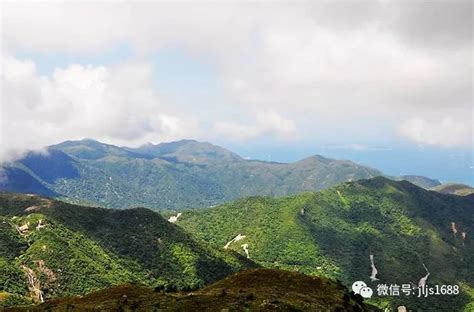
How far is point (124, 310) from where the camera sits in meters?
106

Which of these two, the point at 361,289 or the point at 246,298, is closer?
the point at 246,298

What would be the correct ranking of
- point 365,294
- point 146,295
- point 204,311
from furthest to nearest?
point 365,294 → point 146,295 → point 204,311

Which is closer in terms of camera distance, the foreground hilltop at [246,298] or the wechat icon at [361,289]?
the foreground hilltop at [246,298]

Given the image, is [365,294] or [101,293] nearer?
[101,293]

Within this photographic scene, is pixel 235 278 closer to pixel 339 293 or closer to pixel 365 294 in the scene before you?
pixel 339 293

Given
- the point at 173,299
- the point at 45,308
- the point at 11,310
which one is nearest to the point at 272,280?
the point at 173,299

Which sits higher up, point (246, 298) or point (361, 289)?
point (246, 298)

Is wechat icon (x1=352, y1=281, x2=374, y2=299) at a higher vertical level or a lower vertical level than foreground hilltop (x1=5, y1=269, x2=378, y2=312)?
lower

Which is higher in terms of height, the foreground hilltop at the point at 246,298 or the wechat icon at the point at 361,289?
the foreground hilltop at the point at 246,298

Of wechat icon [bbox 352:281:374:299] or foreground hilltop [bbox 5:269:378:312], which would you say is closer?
foreground hilltop [bbox 5:269:378:312]

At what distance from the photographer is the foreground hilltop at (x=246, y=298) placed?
338 feet

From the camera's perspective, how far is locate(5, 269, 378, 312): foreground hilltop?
103 meters

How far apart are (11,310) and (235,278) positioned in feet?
199

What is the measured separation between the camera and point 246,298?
10662 centimetres
